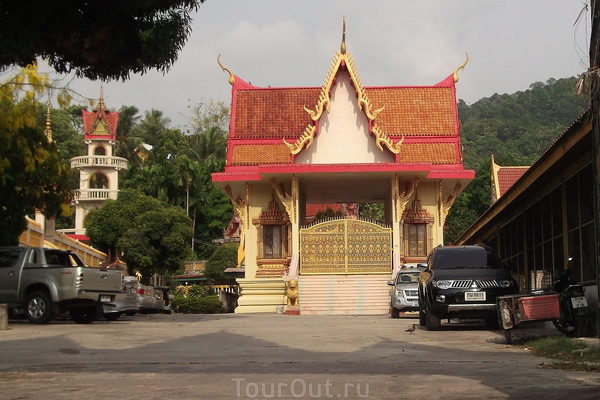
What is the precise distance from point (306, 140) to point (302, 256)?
431cm

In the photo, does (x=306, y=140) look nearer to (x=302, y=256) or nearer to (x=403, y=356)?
(x=302, y=256)

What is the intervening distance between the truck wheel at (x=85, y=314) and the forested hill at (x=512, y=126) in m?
44.9

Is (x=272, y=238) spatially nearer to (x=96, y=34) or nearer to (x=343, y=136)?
(x=343, y=136)

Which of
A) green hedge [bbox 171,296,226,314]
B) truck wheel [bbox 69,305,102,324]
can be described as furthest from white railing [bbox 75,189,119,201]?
truck wheel [bbox 69,305,102,324]

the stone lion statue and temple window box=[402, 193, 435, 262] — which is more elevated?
temple window box=[402, 193, 435, 262]

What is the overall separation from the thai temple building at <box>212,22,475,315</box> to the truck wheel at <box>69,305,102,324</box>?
9.75 m

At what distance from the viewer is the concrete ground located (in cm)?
760

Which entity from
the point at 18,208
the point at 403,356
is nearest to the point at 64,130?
the point at 18,208

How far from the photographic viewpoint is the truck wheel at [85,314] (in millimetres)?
19531

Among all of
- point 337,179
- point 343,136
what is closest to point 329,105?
point 343,136

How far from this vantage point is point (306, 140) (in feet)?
104

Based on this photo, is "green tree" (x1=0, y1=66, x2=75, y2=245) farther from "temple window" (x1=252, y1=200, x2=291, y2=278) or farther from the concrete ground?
"temple window" (x1=252, y1=200, x2=291, y2=278)

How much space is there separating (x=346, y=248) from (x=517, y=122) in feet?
291

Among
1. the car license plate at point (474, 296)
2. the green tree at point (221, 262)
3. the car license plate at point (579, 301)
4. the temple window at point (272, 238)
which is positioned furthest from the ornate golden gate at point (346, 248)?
the green tree at point (221, 262)
